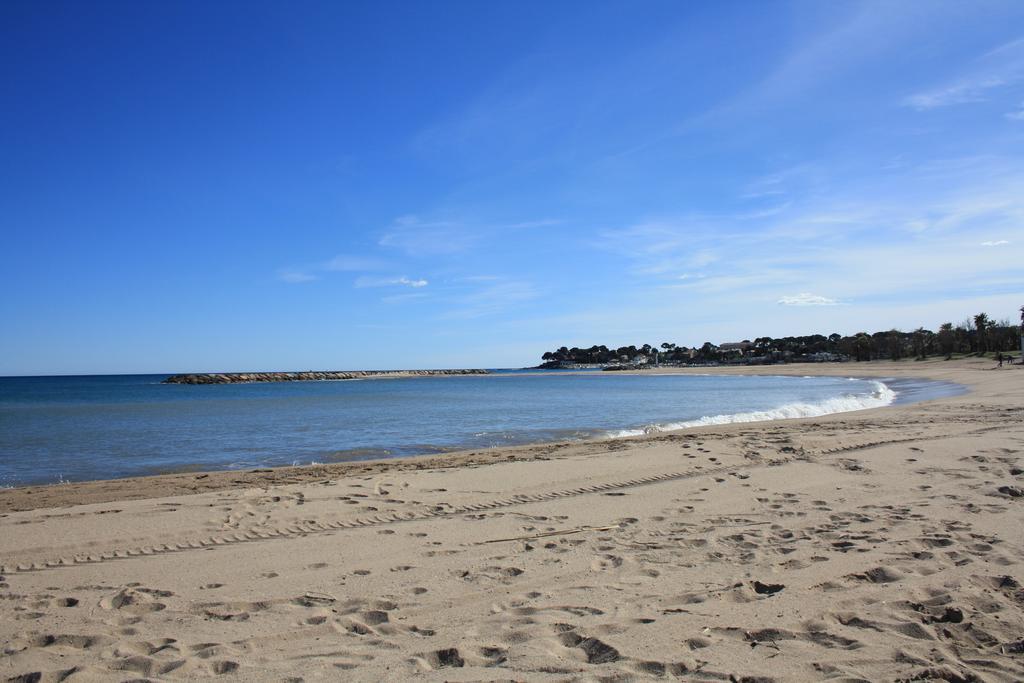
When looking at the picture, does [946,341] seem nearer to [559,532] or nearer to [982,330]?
[982,330]

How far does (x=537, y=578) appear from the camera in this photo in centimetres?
495

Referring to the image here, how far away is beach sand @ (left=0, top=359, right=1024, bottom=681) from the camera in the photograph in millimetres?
3521

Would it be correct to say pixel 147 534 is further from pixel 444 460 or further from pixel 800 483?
pixel 800 483

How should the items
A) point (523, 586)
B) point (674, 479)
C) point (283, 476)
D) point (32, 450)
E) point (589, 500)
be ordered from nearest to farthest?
point (523, 586)
point (589, 500)
point (674, 479)
point (283, 476)
point (32, 450)

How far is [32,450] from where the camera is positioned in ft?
55.9

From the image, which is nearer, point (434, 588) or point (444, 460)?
point (434, 588)

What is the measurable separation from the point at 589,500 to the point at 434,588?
3486mm

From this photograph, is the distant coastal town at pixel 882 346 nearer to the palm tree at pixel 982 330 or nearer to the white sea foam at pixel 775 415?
the palm tree at pixel 982 330

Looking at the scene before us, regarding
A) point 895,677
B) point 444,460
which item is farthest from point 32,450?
point 895,677

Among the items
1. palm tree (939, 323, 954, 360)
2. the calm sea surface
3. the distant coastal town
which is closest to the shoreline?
the calm sea surface

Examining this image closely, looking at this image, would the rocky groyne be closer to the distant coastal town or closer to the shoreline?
the distant coastal town

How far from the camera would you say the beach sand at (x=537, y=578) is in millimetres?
3521

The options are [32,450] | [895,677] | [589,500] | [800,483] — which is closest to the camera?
[895,677]

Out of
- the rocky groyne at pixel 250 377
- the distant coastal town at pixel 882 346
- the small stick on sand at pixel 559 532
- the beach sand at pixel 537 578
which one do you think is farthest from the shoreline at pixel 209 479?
the rocky groyne at pixel 250 377
